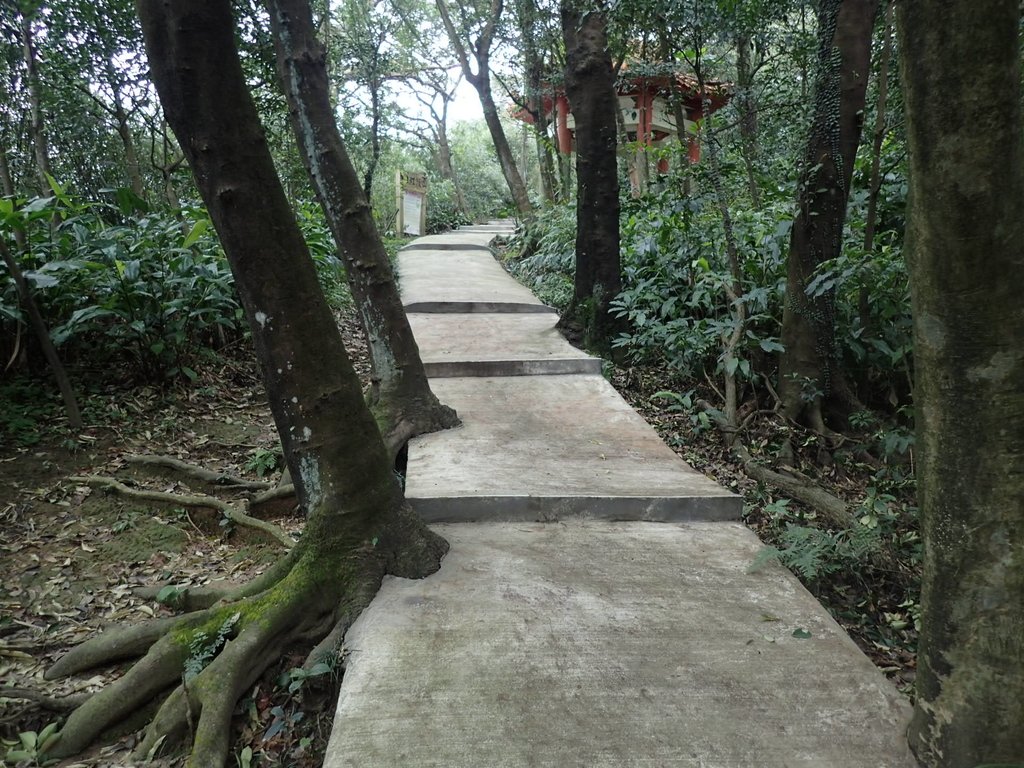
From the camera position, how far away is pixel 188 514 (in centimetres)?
412

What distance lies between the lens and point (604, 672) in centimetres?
242

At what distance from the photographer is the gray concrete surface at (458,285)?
7973 mm

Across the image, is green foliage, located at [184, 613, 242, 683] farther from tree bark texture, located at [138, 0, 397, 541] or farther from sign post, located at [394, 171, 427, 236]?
sign post, located at [394, 171, 427, 236]

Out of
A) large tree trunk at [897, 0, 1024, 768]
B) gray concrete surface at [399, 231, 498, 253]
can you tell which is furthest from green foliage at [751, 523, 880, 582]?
gray concrete surface at [399, 231, 498, 253]

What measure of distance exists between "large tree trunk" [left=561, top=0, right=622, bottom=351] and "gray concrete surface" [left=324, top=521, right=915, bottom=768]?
3564 millimetres

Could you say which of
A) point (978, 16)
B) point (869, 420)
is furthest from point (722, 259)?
point (978, 16)

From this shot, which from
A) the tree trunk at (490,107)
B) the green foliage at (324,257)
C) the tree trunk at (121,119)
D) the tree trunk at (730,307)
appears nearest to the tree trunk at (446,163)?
the tree trunk at (490,107)

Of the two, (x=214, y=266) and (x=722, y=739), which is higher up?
(x=214, y=266)

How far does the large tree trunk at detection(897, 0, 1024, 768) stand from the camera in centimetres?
162

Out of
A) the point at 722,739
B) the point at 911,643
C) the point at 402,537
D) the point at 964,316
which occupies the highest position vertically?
the point at 964,316

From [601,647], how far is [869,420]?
3.11 metres

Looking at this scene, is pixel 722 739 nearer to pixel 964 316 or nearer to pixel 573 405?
pixel 964 316

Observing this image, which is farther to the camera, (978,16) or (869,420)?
(869,420)

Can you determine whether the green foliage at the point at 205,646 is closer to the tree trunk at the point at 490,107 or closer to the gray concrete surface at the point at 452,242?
the gray concrete surface at the point at 452,242
